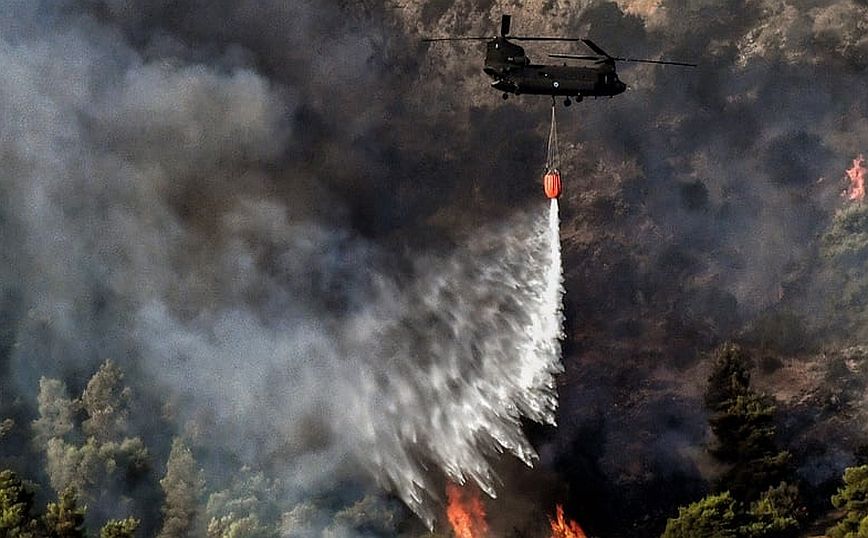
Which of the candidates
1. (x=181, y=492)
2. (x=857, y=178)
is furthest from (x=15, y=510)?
(x=857, y=178)

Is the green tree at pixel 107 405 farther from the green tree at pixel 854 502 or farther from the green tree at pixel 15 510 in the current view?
the green tree at pixel 854 502

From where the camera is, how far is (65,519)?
37781mm

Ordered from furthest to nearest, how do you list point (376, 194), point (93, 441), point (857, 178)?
point (857, 178), point (376, 194), point (93, 441)

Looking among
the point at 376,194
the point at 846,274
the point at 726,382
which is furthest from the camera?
the point at 846,274

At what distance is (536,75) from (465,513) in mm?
17883

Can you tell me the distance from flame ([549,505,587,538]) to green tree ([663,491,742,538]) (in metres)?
5.31

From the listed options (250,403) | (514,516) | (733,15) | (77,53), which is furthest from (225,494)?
(733,15)

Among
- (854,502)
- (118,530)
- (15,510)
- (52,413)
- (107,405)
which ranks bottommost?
(854,502)

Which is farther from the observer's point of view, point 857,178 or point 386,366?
point 857,178

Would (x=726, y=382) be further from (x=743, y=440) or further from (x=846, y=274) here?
(x=846, y=274)

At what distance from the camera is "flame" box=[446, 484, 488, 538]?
4331cm

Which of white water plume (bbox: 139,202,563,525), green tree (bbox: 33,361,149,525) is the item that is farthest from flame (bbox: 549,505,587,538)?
green tree (bbox: 33,361,149,525)

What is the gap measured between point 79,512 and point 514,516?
658 inches

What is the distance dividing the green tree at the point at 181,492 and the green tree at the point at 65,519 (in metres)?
4.14
